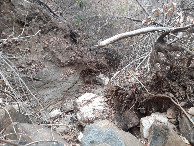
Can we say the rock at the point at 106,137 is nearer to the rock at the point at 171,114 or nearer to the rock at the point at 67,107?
the rock at the point at 171,114

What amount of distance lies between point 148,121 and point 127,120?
1.57ft

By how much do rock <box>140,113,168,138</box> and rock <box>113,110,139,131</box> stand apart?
0.69 feet

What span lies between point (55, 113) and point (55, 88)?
0.74m

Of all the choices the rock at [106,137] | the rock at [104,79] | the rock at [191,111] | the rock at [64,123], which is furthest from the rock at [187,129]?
the rock at [104,79]

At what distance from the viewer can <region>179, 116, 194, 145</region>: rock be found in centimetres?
307

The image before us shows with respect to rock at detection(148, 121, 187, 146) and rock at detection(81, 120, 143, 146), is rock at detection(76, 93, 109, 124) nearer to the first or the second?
rock at detection(81, 120, 143, 146)

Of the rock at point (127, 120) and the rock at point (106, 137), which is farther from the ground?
the rock at point (106, 137)

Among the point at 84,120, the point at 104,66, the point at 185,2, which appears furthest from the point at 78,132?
the point at 185,2

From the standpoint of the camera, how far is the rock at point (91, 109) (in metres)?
4.02

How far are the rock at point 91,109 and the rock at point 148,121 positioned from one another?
0.83 m

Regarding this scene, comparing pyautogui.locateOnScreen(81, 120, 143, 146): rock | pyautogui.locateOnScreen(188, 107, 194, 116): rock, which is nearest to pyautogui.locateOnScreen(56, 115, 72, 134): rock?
pyautogui.locateOnScreen(81, 120, 143, 146): rock

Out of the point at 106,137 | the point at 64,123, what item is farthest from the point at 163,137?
the point at 64,123

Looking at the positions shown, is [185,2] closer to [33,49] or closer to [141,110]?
[141,110]

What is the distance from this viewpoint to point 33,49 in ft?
17.0
